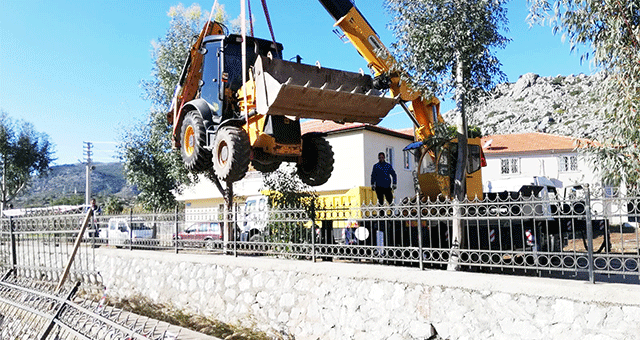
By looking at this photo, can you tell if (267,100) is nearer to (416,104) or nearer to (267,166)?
(267,166)

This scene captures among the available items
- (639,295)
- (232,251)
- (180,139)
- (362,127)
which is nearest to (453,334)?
(639,295)

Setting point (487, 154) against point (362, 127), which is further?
point (487, 154)

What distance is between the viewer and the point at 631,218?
4414mm

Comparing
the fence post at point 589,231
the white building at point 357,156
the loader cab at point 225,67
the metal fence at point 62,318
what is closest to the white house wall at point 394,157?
the white building at point 357,156

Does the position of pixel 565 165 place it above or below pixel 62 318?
above

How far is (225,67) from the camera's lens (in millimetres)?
7586

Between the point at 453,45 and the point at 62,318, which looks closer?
the point at 62,318

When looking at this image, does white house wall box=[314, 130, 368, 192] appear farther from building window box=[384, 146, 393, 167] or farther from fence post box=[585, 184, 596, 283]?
fence post box=[585, 184, 596, 283]

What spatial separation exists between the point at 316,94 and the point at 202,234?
409cm

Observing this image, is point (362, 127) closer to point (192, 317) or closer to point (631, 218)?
point (192, 317)

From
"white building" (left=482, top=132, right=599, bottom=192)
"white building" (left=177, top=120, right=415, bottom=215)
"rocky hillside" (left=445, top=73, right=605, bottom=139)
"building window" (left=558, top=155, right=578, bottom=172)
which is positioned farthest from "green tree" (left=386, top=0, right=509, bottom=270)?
"rocky hillside" (left=445, top=73, right=605, bottom=139)

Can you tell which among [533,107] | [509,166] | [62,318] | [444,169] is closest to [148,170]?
[444,169]

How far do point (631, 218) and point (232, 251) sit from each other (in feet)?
19.5

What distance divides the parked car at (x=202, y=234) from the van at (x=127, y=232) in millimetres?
1264
